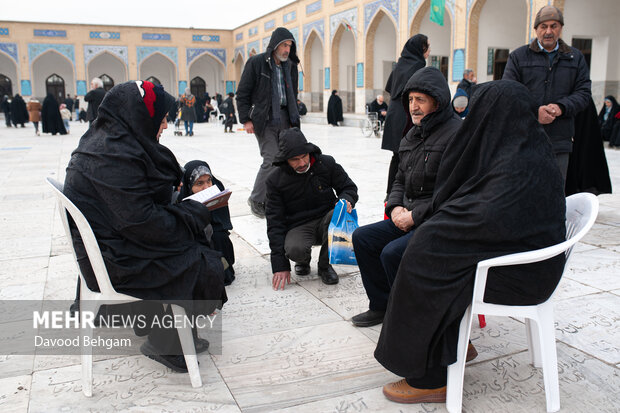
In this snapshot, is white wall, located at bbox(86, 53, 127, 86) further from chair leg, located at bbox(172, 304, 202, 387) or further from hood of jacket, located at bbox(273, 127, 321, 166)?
chair leg, located at bbox(172, 304, 202, 387)

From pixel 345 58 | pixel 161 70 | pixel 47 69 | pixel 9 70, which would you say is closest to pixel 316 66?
pixel 345 58

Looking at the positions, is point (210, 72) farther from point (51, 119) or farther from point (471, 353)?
point (471, 353)

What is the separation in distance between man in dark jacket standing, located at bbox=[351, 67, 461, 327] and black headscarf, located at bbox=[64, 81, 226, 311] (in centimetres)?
71

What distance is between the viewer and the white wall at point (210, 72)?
31531mm

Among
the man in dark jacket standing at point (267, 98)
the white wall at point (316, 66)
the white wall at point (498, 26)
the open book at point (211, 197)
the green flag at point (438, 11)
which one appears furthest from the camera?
the white wall at point (316, 66)

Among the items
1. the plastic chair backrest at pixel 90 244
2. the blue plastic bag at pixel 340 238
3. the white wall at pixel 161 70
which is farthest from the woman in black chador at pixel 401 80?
the white wall at pixel 161 70

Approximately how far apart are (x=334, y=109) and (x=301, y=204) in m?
14.5

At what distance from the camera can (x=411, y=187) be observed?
220 cm

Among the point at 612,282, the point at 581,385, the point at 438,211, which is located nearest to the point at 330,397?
the point at 438,211

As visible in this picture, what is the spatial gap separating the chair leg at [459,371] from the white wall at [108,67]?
31.0m

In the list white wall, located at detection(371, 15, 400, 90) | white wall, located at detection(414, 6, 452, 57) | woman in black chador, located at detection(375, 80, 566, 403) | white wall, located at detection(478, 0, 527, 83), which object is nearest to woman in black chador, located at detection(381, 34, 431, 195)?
woman in black chador, located at detection(375, 80, 566, 403)

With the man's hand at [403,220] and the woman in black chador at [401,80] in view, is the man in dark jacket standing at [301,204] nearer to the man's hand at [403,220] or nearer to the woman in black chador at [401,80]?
the man's hand at [403,220]

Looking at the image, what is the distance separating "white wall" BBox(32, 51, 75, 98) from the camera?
28.7 meters

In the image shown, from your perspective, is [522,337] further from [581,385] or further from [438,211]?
[438,211]
